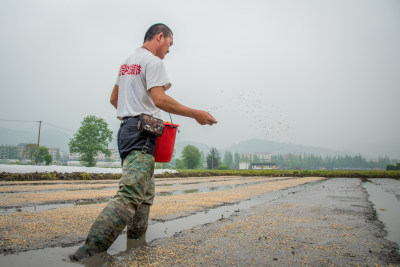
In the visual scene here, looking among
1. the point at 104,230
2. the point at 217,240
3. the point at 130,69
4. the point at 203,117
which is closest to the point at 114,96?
the point at 130,69

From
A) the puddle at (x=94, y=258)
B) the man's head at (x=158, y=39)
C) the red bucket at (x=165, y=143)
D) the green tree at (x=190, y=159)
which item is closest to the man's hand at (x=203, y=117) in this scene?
the red bucket at (x=165, y=143)

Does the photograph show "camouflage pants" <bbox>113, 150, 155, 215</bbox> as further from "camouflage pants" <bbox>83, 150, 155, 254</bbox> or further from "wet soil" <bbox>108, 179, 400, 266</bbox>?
"wet soil" <bbox>108, 179, 400, 266</bbox>

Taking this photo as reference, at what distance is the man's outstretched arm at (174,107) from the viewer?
2.20 m

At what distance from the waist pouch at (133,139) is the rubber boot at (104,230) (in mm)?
471

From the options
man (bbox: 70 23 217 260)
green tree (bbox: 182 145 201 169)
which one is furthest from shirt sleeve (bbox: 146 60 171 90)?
green tree (bbox: 182 145 201 169)

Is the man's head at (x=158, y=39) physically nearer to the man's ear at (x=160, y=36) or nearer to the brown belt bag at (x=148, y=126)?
the man's ear at (x=160, y=36)

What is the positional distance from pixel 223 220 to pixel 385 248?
1.69 metres

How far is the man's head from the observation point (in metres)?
2.59

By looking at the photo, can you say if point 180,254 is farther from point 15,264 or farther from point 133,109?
point 133,109

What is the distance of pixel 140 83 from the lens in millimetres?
2367

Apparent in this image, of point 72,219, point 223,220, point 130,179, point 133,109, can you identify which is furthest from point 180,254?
point 72,219

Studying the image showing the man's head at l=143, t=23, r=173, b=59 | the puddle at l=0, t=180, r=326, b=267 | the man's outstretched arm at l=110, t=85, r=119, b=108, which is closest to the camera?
the puddle at l=0, t=180, r=326, b=267

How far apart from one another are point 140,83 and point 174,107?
0.42 m

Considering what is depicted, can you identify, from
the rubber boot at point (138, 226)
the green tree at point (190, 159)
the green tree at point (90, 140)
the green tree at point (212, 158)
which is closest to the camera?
the rubber boot at point (138, 226)
